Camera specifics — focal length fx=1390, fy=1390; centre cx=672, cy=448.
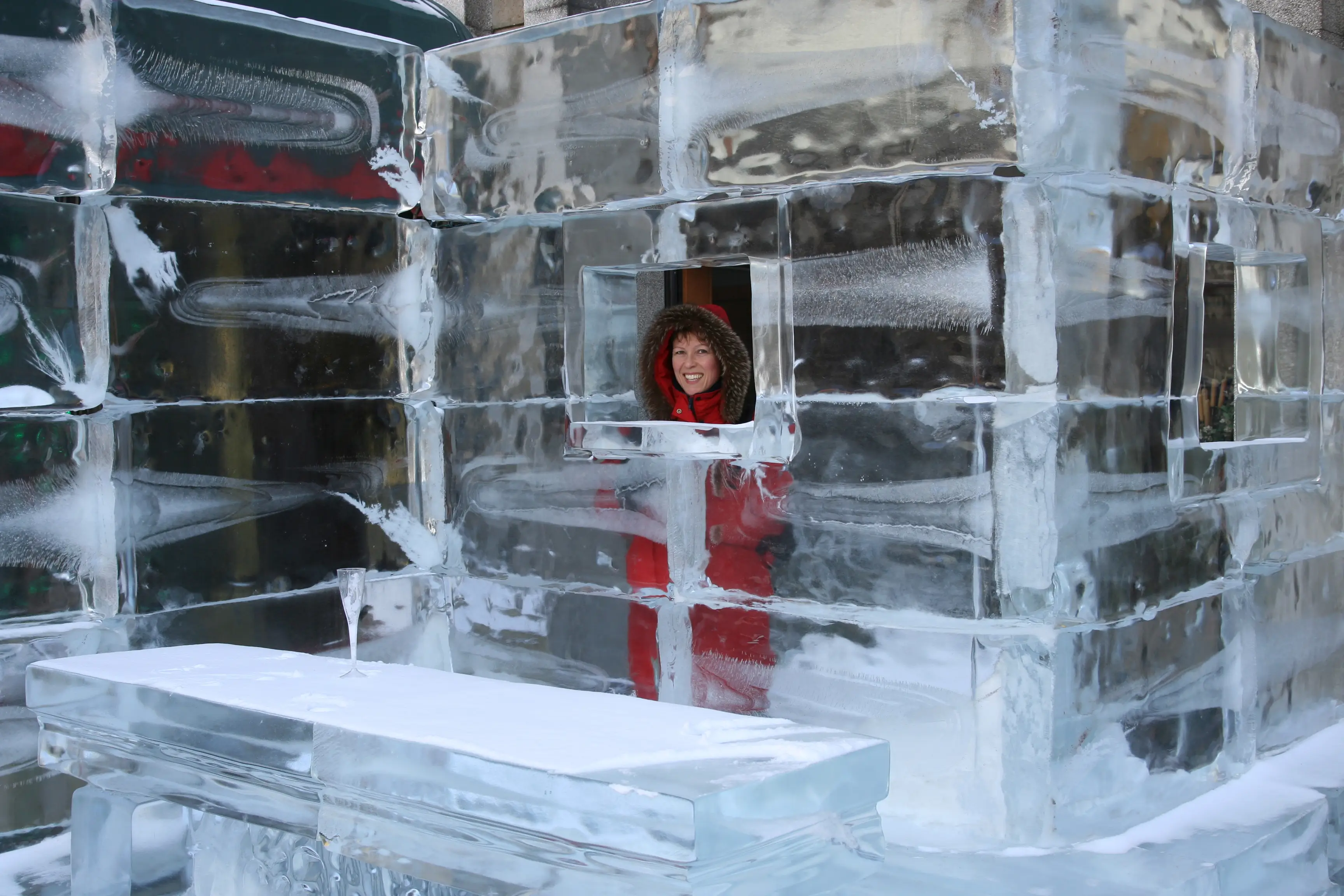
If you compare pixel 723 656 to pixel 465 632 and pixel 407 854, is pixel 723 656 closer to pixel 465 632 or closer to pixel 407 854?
pixel 465 632

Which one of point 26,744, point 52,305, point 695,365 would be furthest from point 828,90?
point 26,744

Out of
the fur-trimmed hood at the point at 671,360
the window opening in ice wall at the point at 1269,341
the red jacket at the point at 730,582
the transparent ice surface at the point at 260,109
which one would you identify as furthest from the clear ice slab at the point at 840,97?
the red jacket at the point at 730,582

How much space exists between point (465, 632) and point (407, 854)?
7.16ft

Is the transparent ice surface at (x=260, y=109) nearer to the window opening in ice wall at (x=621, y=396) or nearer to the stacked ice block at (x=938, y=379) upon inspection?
the stacked ice block at (x=938, y=379)

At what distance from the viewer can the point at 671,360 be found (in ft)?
15.6

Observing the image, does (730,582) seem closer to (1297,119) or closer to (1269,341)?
(1269,341)

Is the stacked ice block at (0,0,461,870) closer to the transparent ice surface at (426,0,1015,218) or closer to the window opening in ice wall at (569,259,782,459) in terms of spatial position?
the transparent ice surface at (426,0,1015,218)

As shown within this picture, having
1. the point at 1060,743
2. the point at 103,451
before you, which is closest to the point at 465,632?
the point at 103,451

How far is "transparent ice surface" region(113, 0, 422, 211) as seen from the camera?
387 cm

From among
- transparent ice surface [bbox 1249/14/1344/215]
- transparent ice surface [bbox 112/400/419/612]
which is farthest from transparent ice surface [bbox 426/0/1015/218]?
transparent ice surface [bbox 1249/14/1344/215]

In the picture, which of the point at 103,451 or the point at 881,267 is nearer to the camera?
the point at 881,267

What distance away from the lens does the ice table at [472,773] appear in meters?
2.03

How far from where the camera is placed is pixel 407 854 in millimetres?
2346

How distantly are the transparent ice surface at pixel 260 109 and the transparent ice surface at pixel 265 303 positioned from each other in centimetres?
8
